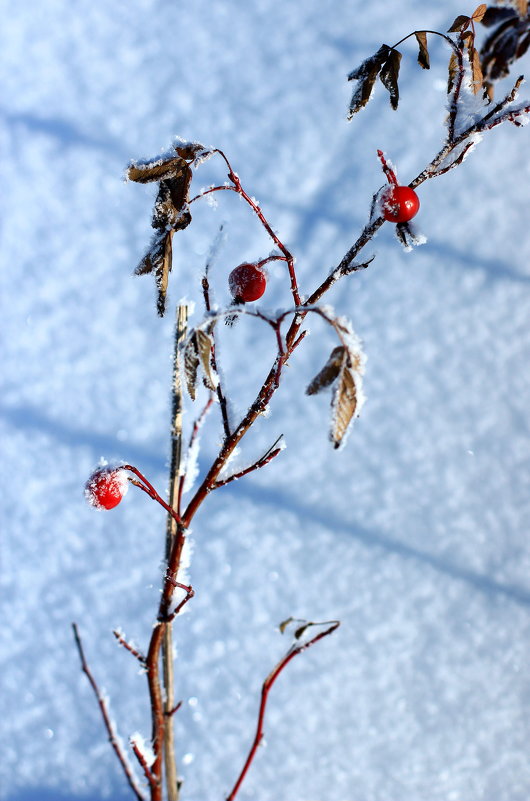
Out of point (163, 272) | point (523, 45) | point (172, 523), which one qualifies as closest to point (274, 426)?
point (172, 523)

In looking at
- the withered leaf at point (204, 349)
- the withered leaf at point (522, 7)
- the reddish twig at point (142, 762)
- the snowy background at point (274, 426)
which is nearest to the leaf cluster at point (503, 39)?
the withered leaf at point (522, 7)

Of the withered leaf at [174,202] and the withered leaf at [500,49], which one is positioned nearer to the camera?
the withered leaf at [500,49]

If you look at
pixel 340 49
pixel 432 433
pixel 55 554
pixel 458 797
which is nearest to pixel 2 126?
pixel 340 49

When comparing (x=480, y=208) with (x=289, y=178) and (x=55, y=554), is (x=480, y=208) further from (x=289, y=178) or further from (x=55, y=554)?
(x=55, y=554)

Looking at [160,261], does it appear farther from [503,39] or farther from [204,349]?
[503,39]

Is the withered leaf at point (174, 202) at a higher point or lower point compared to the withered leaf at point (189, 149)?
lower

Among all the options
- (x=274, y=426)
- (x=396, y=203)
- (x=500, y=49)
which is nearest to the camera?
(x=500, y=49)

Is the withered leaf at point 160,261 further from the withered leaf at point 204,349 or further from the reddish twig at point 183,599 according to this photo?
the reddish twig at point 183,599
